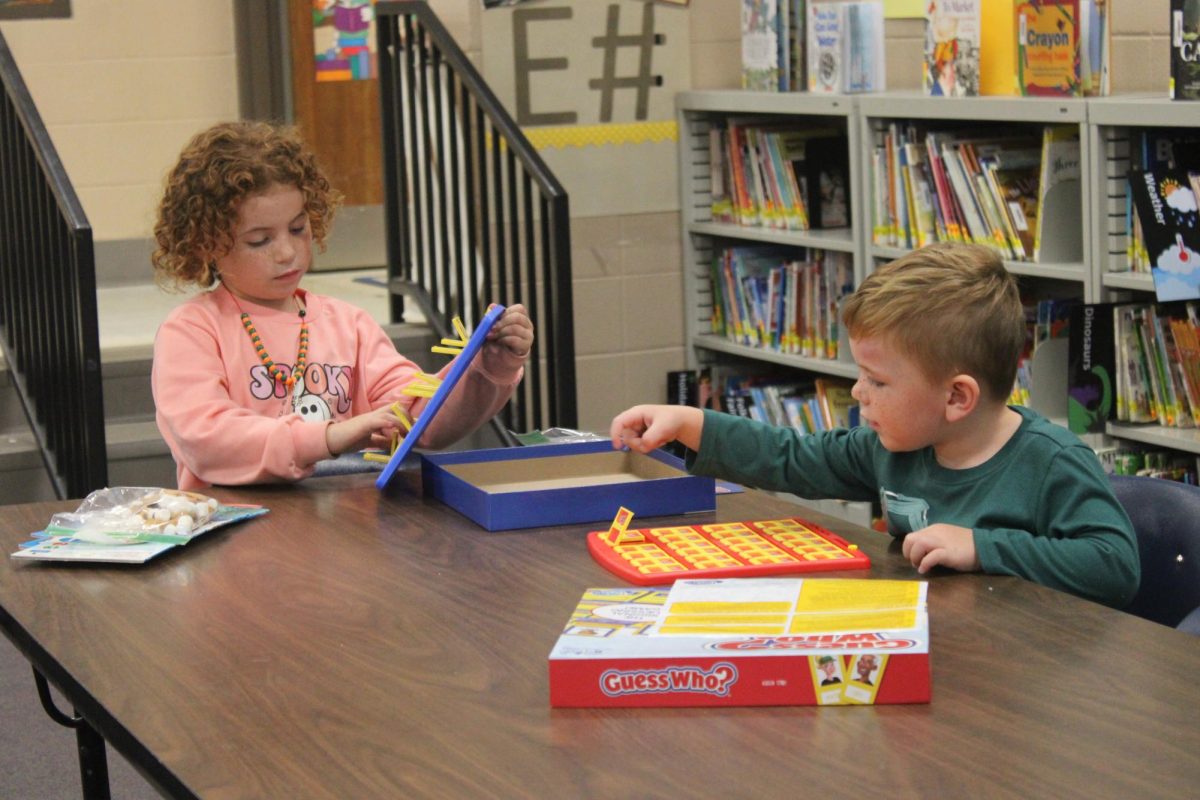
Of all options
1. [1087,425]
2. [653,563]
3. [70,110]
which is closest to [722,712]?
[653,563]

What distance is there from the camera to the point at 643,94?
4715 millimetres

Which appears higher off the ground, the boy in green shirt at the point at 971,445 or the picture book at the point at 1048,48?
the picture book at the point at 1048,48

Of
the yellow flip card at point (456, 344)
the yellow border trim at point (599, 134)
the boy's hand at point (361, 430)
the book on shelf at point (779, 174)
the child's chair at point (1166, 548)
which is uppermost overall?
the yellow border trim at point (599, 134)

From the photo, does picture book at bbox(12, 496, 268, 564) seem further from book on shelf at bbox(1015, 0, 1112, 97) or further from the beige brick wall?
the beige brick wall

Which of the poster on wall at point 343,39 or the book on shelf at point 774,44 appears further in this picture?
the poster on wall at point 343,39

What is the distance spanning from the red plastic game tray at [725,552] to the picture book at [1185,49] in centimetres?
180

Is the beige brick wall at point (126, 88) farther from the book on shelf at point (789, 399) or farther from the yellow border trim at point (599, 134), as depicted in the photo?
the book on shelf at point (789, 399)

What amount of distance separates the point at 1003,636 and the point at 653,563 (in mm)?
373

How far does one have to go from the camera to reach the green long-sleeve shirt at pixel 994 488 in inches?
64.3

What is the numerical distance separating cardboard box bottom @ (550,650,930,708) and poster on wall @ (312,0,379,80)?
452 cm

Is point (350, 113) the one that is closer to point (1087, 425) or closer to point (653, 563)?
point (1087, 425)

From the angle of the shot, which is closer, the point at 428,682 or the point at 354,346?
the point at 428,682

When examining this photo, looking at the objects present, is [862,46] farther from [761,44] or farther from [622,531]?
[622,531]

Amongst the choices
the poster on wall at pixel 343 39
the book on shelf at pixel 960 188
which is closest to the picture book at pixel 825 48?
the book on shelf at pixel 960 188
